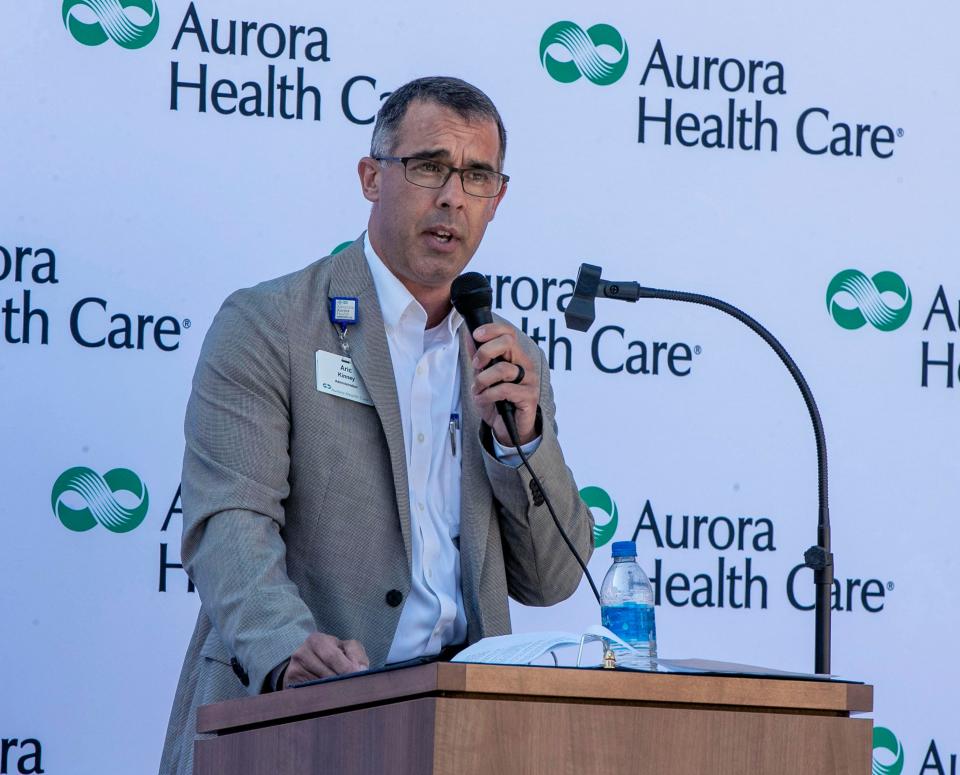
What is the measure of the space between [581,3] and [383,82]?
2.16 feet

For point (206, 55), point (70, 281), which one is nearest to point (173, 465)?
point (70, 281)

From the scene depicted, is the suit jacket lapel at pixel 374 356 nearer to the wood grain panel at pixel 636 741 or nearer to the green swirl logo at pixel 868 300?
the wood grain panel at pixel 636 741

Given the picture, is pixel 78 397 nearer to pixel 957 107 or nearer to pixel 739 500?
pixel 739 500

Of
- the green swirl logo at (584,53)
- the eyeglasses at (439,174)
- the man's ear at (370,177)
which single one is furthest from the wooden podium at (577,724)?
the green swirl logo at (584,53)

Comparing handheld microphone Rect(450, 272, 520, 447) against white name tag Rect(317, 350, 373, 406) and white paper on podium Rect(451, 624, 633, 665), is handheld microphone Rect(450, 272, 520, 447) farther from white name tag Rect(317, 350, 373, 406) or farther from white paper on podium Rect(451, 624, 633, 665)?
white paper on podium Rect(451, 624, 633, 665)

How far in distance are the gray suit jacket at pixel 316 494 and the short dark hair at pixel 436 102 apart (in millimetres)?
402

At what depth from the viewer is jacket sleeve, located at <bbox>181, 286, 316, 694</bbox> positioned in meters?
2.61

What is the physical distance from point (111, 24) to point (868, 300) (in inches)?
92.1

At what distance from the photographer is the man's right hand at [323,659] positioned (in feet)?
7.87

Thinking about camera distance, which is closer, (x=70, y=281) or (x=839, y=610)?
(x=70, y=281)

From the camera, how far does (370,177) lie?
3.27m

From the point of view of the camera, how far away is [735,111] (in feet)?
14.4

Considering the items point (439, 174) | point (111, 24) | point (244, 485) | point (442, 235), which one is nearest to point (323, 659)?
point (244, 485)

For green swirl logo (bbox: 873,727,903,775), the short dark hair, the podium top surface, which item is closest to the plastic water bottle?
the podium top surface
